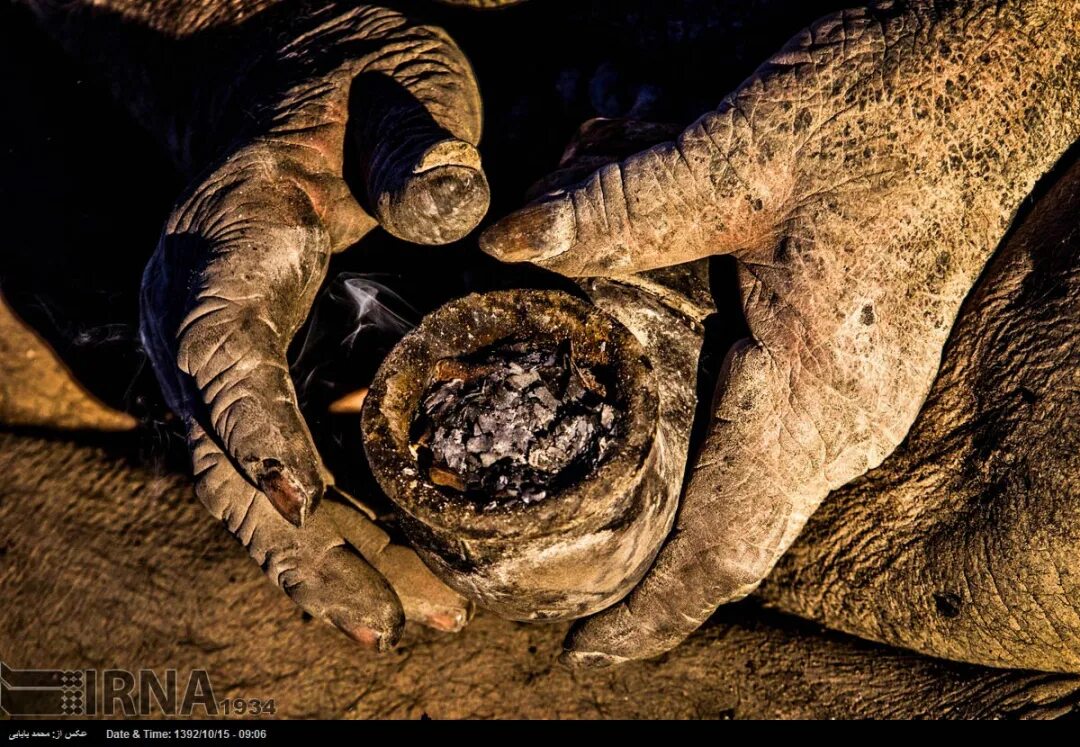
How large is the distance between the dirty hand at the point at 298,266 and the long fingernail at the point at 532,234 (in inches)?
4.1

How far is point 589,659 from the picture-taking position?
3.07 metres

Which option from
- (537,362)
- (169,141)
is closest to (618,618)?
(537,362)

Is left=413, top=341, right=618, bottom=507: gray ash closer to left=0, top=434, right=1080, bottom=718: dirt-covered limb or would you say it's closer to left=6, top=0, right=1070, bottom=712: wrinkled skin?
left=6, top=0, right=1070, bottom=712: wrinkled skin

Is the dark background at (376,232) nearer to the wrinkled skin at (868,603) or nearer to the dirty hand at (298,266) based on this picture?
the dirty hand at (298,266)

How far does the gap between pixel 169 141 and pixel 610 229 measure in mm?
2347

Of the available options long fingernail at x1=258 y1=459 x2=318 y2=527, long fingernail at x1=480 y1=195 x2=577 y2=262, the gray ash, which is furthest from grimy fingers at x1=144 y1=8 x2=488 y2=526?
the gray ash

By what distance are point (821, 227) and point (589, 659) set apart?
57.9 inches

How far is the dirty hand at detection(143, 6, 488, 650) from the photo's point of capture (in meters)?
2.81

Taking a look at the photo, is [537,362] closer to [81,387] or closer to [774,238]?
[774,238]

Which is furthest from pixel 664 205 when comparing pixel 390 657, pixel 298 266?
pixel 390 657

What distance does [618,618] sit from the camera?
9.82 feet

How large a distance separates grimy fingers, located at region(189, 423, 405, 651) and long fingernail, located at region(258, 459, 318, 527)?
348mm
